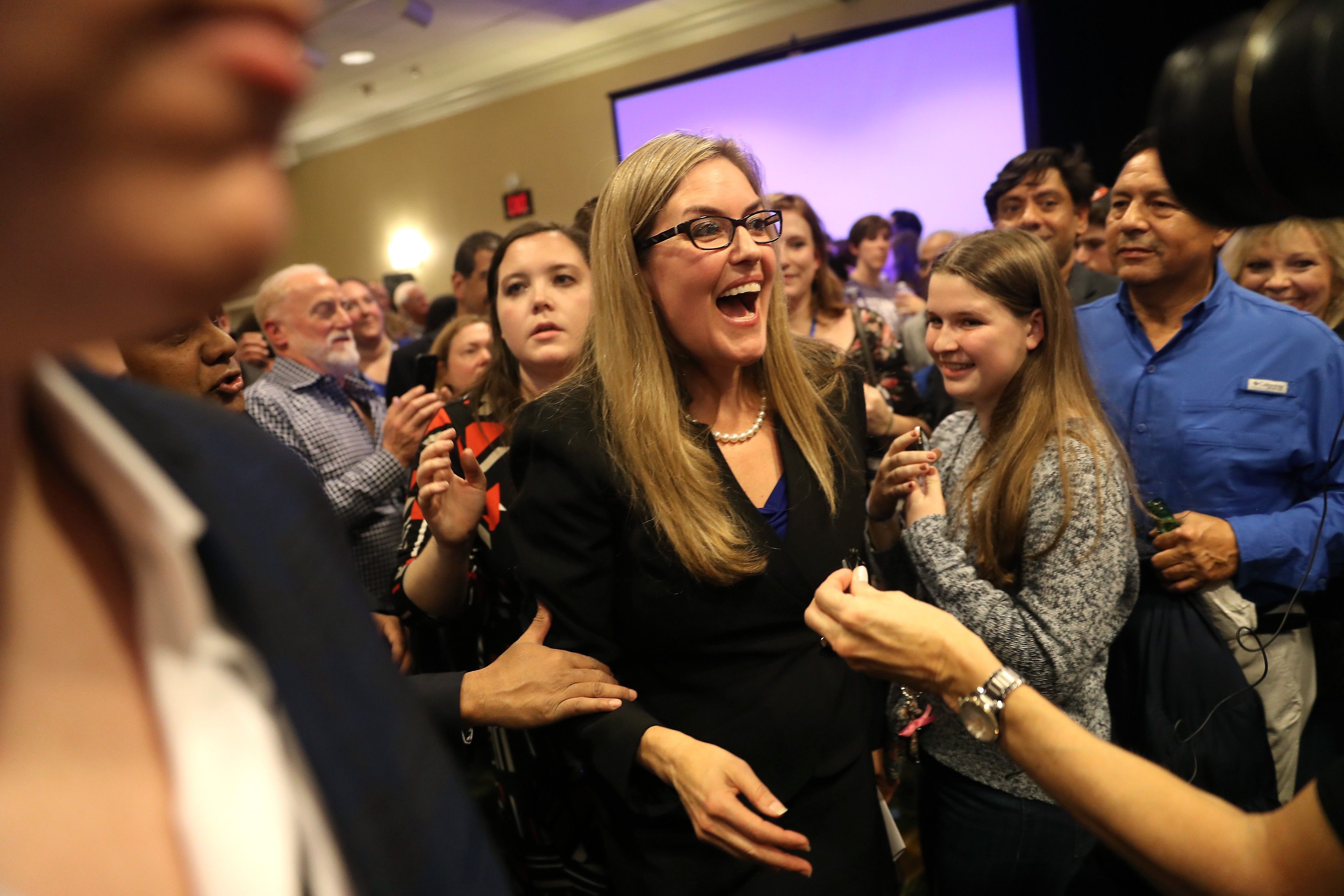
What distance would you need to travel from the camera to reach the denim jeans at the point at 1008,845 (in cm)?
142

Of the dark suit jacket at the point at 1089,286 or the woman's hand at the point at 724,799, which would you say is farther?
the dark suit jacket at the point at 1089,286

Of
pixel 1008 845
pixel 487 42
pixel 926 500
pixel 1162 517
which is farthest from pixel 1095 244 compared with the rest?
pixel 487 42

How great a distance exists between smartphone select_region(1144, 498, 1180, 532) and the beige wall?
18.6 feet

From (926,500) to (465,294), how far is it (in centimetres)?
304

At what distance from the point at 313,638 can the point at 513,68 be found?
8.77 m

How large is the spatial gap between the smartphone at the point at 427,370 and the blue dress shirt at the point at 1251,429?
1.79m

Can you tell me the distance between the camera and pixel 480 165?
8820 mm

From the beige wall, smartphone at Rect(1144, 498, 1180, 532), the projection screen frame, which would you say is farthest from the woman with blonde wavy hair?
the beige wall

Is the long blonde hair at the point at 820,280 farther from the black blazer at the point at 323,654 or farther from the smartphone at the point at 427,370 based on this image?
the black blazer at the point at 323,654

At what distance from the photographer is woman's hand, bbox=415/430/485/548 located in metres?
1.58

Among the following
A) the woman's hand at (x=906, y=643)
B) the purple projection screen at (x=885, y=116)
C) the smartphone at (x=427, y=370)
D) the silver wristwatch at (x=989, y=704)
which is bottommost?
the silver wristwatch at (x=989, y=704)

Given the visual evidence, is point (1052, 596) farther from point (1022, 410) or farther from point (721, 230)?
point (721, 230)

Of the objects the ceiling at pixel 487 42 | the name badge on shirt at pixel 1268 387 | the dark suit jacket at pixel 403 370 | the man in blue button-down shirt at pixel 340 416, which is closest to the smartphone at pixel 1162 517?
the name badge on shirt at pixel 1268 387

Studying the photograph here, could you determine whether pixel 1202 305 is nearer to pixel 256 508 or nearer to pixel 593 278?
pixel 593 278
